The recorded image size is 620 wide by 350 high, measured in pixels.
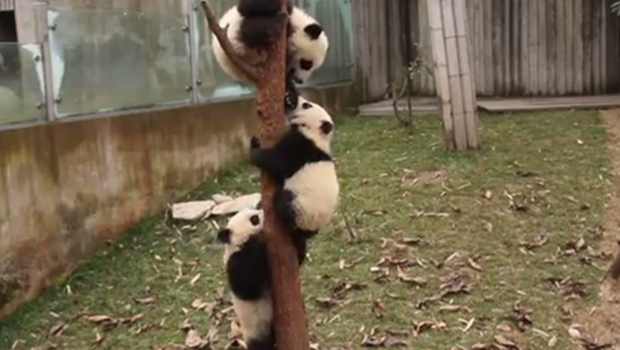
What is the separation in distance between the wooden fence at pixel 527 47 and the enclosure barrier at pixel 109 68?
3.76 meters

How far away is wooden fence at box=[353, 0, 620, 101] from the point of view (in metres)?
11.6

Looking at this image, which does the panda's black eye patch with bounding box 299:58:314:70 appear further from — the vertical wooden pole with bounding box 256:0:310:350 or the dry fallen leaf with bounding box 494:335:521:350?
the dry fallen leaf with bounding box 494:335:521:350


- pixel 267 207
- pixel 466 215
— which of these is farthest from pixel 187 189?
pixel 267 207

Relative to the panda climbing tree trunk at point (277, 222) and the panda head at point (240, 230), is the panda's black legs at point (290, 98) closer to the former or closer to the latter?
the panda climbing tree trunk at point (277, 222)

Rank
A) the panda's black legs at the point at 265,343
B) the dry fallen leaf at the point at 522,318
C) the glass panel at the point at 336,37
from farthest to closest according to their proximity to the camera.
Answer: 1. the glass panel at the point at 336,37
2. the dry fallen leaf at the point at 522,318
3. the panda's black legs at the point at 265,343

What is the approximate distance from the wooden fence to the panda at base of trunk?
8.54 metres

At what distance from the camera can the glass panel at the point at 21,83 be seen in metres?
5.65

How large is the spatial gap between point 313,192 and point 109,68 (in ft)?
14.2

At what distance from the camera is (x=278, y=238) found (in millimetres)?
2746

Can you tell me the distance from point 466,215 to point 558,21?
20.1 ft

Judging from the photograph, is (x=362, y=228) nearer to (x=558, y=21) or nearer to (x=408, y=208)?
(x=408, y=208)

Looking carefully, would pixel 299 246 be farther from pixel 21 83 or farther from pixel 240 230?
pixel 21 83

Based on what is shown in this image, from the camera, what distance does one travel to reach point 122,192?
21.5 ft

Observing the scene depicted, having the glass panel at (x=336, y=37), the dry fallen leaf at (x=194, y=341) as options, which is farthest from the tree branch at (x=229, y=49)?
the glass panel at (x=336, y=37)
